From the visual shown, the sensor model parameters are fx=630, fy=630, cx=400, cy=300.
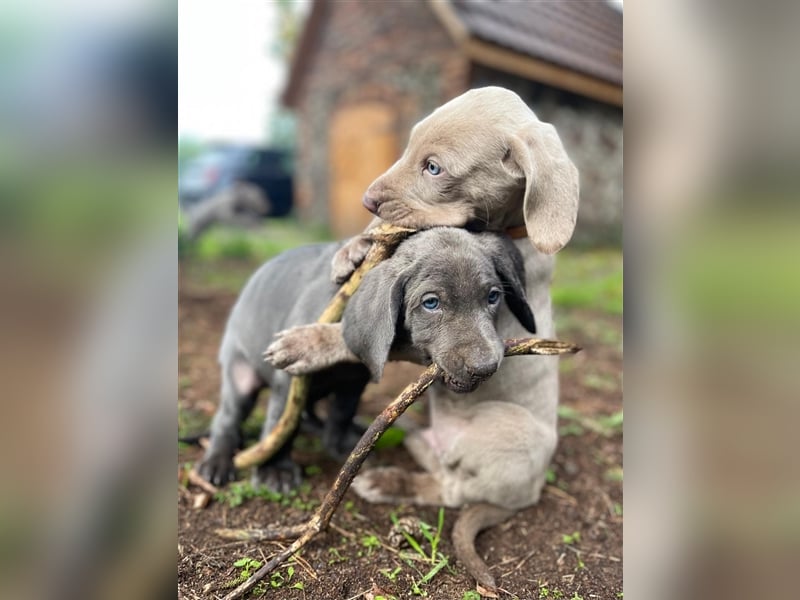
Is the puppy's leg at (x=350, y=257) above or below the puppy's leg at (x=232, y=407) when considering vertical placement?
above

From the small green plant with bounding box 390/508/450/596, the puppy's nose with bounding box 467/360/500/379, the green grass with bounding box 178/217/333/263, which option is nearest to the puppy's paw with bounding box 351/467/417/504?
the small green plant with bounding box 390/508/450/596

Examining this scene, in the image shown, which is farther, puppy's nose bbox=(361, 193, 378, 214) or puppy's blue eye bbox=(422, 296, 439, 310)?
puppy's nose bbox=(361, 193, 378, 214)

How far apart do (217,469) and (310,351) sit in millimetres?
1128

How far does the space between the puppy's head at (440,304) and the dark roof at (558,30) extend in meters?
1.21

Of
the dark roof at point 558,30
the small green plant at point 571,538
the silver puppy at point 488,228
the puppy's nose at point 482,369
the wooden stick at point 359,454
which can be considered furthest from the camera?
the dark roof at point 558,30

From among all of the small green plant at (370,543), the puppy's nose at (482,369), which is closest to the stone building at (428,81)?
the puppy's nose at (482,369)

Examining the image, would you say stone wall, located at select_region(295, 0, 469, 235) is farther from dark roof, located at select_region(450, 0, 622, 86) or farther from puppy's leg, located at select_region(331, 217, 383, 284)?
puppy's leg, located at select_region(331, 217, 383, 284)

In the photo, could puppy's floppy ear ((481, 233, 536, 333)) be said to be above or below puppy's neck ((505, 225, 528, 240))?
below

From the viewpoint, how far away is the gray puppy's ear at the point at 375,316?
8.48 ft

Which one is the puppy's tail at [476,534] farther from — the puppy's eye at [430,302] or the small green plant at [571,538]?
the puppy's eye at [430,302]

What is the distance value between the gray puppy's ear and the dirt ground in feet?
2.77

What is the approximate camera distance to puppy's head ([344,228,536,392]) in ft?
8.15
